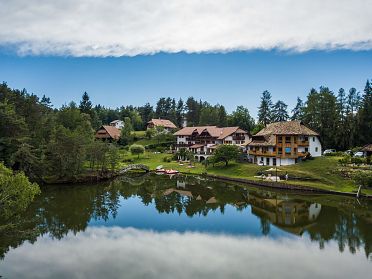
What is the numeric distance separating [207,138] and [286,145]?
31546mm

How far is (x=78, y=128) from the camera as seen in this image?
218ft

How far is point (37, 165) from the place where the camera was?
51.1 m

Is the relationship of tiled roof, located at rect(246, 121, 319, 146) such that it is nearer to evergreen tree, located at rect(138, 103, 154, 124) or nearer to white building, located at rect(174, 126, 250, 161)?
white building, located at rect(174, 126, 250, 161)

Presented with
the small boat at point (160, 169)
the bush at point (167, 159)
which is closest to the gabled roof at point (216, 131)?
the bush at point (167, 159)

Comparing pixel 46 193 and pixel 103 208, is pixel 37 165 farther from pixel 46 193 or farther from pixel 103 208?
pixel 103 208

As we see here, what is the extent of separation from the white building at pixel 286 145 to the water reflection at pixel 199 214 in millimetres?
12030

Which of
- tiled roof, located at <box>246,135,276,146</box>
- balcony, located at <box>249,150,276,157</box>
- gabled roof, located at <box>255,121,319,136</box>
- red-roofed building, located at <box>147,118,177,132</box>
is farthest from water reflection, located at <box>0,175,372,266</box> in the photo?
red-roofed building, located at <box>147,118,177,132</box>

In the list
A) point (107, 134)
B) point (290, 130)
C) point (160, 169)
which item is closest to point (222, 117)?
point (107, 134)

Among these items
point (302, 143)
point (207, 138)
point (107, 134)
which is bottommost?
point (302, 143)

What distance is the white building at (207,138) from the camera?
267ft

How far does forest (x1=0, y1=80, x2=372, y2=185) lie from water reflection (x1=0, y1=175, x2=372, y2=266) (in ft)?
17.4

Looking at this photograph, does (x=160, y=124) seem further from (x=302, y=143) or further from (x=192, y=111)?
(x=302, y=143)

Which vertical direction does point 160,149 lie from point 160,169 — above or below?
above

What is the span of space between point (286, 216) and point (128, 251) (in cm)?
1813
